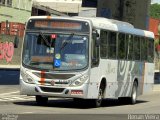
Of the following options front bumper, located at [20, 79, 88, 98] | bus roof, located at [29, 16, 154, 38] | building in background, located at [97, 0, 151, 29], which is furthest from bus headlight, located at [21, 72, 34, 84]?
building in background, located at [97, 0, 151, 29]

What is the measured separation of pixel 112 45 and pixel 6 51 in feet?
150

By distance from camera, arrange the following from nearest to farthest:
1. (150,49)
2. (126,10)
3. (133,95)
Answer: (133,95) < (150,49) < (126,10)

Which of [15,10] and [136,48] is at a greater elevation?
[15,10]

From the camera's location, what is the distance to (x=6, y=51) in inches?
2687

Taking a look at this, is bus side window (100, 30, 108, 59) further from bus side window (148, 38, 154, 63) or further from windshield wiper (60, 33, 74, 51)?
bus side window (148, 38, 154, 63)

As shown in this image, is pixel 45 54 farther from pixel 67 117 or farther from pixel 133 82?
pixel 133 82

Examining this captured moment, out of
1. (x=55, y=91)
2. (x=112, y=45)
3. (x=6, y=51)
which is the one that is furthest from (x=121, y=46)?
(x=6, y=51)

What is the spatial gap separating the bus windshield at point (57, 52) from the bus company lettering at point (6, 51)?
150ft

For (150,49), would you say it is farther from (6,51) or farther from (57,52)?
(6,51)

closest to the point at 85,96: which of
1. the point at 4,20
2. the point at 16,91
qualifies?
the point at 16,91

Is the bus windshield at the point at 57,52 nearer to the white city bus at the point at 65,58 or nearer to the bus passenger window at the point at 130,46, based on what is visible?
the white city bus at the point at 65,58

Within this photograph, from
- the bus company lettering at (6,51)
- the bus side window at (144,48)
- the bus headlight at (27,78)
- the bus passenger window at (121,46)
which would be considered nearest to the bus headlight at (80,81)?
the bus headlight at (27,78)

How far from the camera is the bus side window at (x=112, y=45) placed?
76.2ft

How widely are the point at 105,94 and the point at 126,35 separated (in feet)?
10.2
